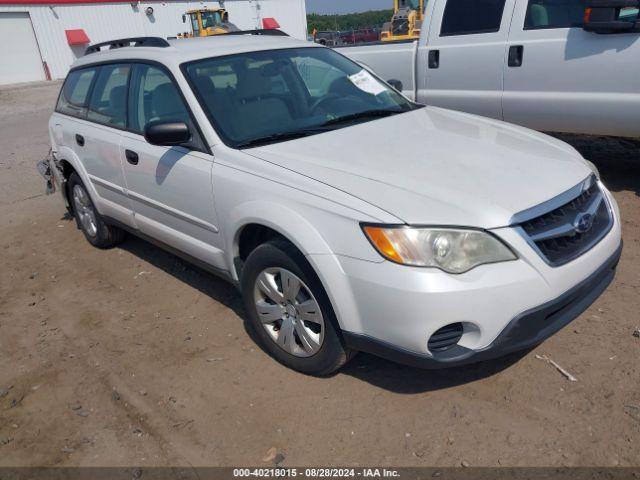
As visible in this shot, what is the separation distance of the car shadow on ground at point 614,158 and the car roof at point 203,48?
10.7ft

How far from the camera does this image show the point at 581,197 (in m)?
2.91

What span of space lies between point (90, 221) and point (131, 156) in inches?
63.3

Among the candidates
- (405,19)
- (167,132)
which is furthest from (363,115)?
(405,19)

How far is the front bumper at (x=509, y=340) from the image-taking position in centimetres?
255

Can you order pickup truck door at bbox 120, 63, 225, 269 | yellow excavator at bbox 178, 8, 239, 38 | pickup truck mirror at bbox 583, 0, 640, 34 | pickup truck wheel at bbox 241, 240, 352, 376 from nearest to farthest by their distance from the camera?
pickup truck wheel at bbox 241, 240, 352, 376
pickup truck door at bbox 120, 63, 225, 269
pickup truck mirror at bbox 583, 0, 640, 34
yellow excavator at bbox 178, 8, 239, 38

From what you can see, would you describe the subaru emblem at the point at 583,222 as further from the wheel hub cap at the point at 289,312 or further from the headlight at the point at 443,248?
the wheel hub cap at the point at 289,312

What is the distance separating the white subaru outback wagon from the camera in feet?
8.21

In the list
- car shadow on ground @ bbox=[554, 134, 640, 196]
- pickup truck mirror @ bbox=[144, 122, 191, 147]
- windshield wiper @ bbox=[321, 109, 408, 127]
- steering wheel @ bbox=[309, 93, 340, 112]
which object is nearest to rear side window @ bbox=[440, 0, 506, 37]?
car shadow on ground @ bbox=[554, 134, 640, 196]

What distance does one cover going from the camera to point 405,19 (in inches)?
500

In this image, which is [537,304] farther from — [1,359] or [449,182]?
[1,359]

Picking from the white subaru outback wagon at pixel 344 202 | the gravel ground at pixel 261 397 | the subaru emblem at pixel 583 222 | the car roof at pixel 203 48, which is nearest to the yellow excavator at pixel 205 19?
the car roof at pixel 203 48

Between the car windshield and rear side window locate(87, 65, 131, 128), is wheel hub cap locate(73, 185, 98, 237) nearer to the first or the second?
rear side window locate(87, 65, 131, 128)

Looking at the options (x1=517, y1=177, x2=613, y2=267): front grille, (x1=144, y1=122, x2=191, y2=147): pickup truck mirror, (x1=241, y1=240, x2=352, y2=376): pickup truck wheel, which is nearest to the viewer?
(x1=517, y1=177, x2=613, y2=267): front grille

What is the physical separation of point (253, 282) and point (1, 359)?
184cm
